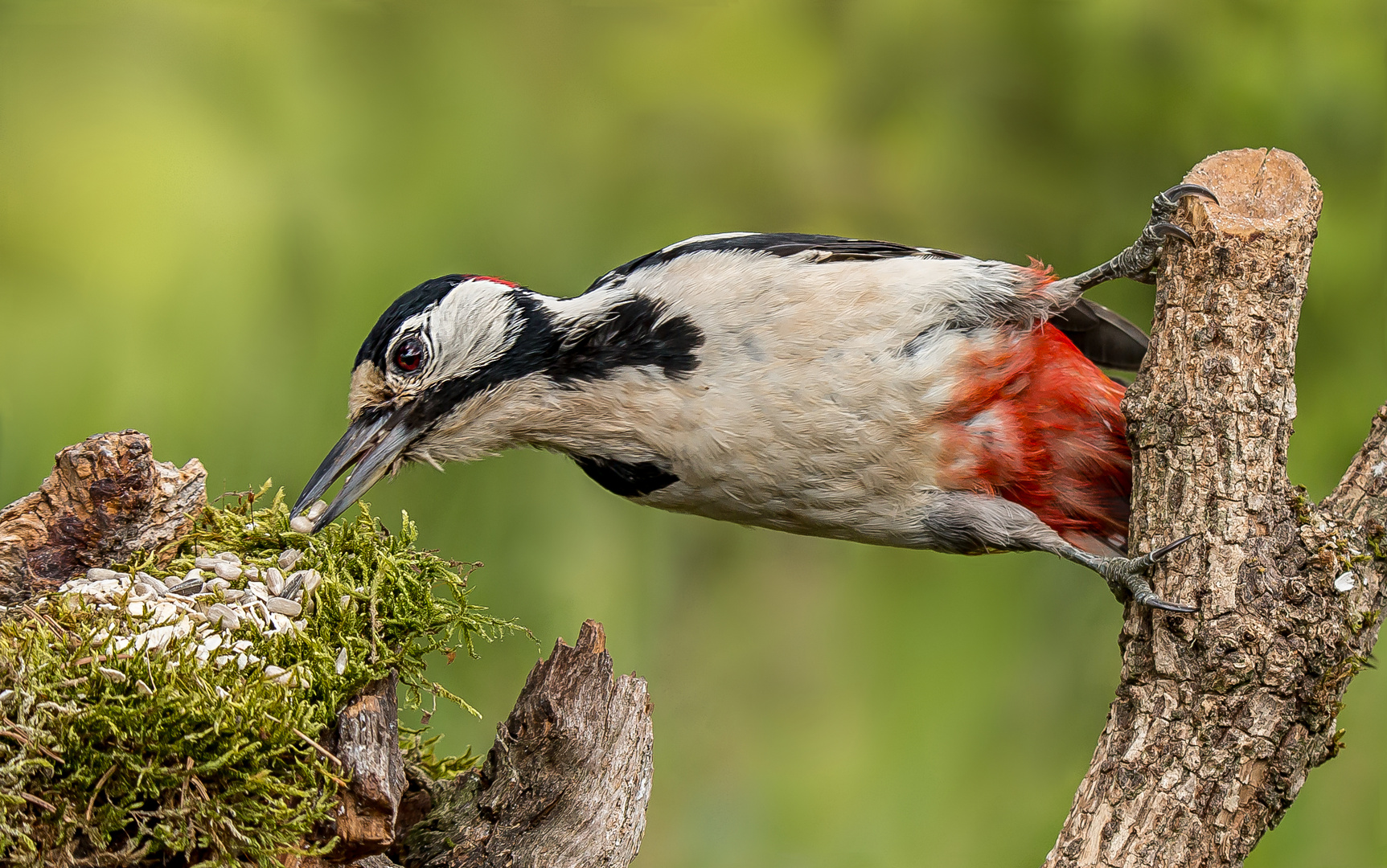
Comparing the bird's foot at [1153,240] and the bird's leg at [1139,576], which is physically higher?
the bird's foot at [1153,240]

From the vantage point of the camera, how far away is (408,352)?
8.13ft

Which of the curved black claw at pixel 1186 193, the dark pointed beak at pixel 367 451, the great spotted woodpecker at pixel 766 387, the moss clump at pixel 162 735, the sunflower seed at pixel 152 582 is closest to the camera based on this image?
the moss clump at pixel 162 735

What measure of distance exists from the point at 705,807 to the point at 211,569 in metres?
2.04

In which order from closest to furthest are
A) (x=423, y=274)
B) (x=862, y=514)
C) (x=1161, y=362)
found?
1. (x=1161, y=362)
2. (x=862, y=514)
3. (x=423, y=274)

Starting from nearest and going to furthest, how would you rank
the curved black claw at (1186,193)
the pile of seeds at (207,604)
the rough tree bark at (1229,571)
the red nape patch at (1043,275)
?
the pile of seeds at (207,604)
the rough tree bark at (1229,571)
the curved black claw at (1186,193)
the red nape patch at (1043,275)

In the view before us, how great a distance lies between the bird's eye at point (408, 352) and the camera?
2.48 metres

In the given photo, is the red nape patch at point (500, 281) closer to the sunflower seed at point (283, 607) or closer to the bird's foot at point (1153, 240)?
the sunflower seed at point (283, 607)

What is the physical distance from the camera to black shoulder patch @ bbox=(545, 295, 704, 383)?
2.59 meters

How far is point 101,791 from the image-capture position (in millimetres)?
1766

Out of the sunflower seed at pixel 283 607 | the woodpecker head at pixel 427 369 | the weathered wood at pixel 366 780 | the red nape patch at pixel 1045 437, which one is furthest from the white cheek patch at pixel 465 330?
the red nape patch at pixel 1045 437

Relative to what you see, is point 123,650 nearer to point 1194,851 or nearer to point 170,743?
point 170,743

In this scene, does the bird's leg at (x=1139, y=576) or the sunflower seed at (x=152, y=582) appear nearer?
the sunflower seed at (x=152, y=582)

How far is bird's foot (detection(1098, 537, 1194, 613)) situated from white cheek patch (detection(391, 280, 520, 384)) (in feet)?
4.36

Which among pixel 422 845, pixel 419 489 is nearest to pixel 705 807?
pixel 419 489
